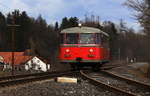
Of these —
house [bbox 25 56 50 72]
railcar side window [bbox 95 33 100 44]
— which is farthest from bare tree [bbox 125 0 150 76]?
house [bbox 25 56 50 72]

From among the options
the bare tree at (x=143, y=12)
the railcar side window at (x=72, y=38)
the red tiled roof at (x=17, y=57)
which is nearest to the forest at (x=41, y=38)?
the red tiled roof at (x=17, y=57)

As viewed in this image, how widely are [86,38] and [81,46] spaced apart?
61 cm

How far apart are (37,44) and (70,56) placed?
80.5 m

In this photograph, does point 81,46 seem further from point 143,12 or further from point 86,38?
point 143,12

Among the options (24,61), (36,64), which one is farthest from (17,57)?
(36,64)

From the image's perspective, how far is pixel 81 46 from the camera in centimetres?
2008

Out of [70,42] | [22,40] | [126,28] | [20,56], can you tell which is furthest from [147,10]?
[126,28]

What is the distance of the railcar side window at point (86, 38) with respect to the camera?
65.9ft

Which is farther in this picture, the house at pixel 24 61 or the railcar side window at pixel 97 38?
the house at pixel 24 61

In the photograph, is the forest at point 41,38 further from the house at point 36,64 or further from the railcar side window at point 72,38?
the railcar side window at point 72,38

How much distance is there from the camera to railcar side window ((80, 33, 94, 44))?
20094mm

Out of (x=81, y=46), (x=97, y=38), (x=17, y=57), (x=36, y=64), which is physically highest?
(x=97, y=38)

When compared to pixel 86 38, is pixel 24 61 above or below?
below

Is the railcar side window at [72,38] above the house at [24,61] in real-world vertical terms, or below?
above
